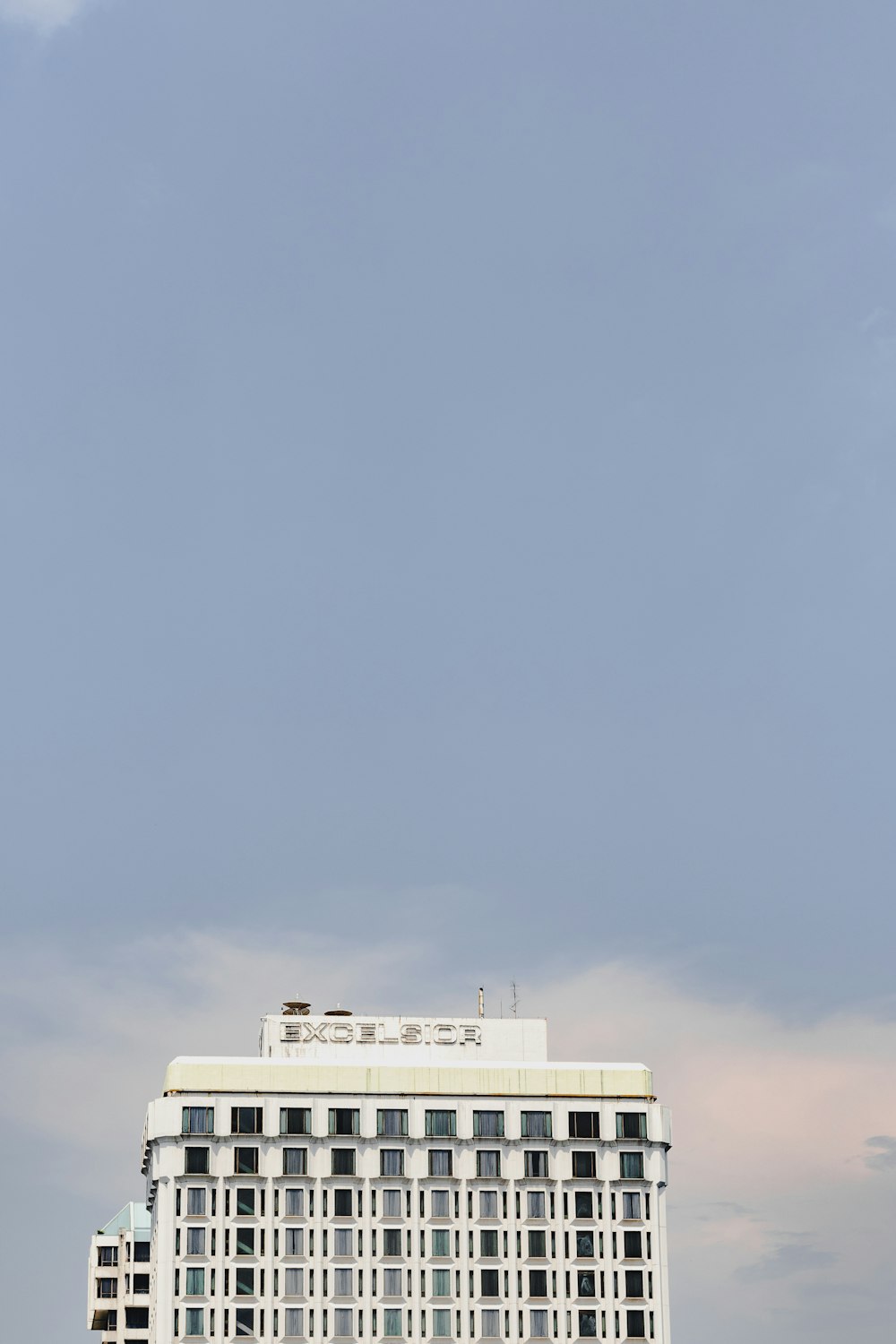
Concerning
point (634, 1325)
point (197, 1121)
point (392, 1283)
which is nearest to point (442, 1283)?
point (392, 1283)

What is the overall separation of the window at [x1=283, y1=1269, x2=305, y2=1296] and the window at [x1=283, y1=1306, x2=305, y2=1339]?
140 cm

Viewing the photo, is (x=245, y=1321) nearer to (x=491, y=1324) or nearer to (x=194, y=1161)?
(x=194, y=1161)

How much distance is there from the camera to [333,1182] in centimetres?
19888

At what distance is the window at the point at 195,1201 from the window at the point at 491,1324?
99.2ft

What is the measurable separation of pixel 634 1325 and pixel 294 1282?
113ft

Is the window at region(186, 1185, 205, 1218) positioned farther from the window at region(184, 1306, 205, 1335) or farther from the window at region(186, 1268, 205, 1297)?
the window at region(184, 1306, 205, 1335)

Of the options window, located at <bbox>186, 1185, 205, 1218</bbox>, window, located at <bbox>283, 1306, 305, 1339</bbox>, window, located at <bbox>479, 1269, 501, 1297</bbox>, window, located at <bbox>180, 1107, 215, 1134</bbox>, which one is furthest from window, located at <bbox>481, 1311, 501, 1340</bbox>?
window, located at <bbox>180, 1107, 215, 1134</bbox>

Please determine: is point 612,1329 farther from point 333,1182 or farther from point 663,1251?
point 333,1182

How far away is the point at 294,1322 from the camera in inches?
7594

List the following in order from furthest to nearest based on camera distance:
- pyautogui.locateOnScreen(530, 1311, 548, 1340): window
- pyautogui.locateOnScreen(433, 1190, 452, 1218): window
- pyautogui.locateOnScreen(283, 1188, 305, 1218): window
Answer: pyautogui.locateOnScreen(433, 1190, 452, 1218): window
pyautogui.locateOnScreen(283, 1188, 305, 1218): window
pyautogui.locateOnScreen(530, 1311, 548, 1340): window

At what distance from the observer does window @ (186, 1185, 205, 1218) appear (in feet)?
645

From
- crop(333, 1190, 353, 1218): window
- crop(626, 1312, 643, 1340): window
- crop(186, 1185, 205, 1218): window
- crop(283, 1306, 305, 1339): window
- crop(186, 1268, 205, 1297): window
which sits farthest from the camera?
crop(333, 1190, 353, 1218): window

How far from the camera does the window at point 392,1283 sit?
19575 centimetres

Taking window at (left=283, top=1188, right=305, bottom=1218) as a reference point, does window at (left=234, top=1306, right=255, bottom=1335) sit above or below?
below
